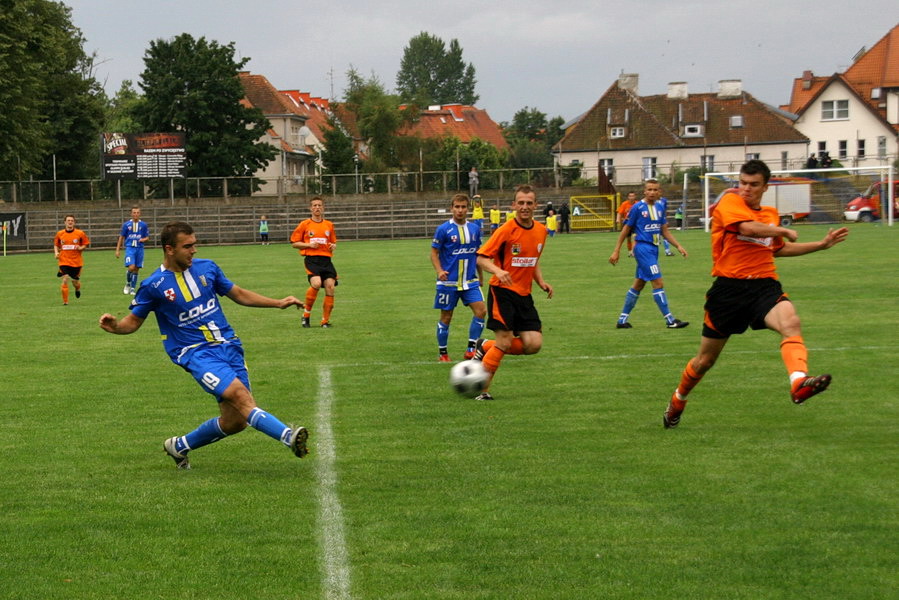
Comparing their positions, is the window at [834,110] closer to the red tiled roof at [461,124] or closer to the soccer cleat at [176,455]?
the red tiled roof at [461,124]

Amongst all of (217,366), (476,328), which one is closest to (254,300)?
(217,366)

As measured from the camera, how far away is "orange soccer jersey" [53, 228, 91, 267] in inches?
926

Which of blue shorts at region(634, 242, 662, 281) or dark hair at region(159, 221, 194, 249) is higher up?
dark hair at region(159, 221, 194, 249)

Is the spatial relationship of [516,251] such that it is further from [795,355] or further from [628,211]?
[628,211]

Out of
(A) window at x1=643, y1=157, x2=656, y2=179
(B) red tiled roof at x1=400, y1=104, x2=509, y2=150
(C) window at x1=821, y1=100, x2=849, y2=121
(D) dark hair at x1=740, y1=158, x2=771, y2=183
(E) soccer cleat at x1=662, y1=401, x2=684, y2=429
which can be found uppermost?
(B) red tiled roof at x1=400, y1=104, x2=509, y2=150

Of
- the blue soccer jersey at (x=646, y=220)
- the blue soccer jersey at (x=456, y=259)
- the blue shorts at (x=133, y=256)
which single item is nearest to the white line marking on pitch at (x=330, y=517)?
the blue soccer jersey at (x=456, y=259)

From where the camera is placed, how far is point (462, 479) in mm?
7172

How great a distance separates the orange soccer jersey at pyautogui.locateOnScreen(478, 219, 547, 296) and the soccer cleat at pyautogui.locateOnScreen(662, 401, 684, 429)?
205 centimetres

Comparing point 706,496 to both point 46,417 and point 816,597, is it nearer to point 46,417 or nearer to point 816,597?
point 816,597

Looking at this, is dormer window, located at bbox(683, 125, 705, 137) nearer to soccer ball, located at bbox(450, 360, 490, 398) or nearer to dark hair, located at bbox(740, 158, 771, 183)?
soccer ball, located at bbox(450, 360, 490, 398)

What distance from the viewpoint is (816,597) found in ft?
15.9

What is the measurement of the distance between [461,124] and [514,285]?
121 meters

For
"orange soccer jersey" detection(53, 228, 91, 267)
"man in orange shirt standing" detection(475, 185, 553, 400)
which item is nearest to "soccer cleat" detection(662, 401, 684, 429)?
"man in orange shirt standing" detection(475, 185, 553, 400)

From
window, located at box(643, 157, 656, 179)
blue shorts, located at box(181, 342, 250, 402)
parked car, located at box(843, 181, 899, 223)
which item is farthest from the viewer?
window, located at box(643, 157, 656, 179)
